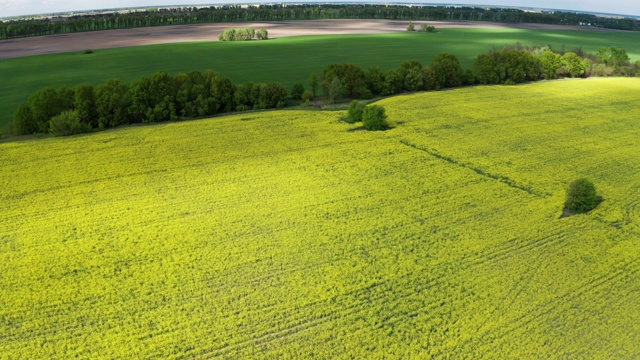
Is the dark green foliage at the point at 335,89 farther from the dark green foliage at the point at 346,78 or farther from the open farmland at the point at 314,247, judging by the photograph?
the open farmland at the point at 314,247

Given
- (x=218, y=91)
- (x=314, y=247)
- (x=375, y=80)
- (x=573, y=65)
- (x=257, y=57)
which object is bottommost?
(x=314, y=247)

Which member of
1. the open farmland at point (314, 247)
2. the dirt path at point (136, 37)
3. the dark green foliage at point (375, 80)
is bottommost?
the open farmland at point (314, 247)

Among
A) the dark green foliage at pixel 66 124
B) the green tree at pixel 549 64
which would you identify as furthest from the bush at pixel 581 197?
the green tree at pixel 549 64

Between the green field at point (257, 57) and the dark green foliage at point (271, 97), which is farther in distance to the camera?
the green field at point (257, 57)

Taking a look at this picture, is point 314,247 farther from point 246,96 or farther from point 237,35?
point 237,35

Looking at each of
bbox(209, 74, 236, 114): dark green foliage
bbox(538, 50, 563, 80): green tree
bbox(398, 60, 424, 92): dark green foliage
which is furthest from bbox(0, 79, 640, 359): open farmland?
bbox(538, 50, 563, 80): green tree

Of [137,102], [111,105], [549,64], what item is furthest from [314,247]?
[549,64]
